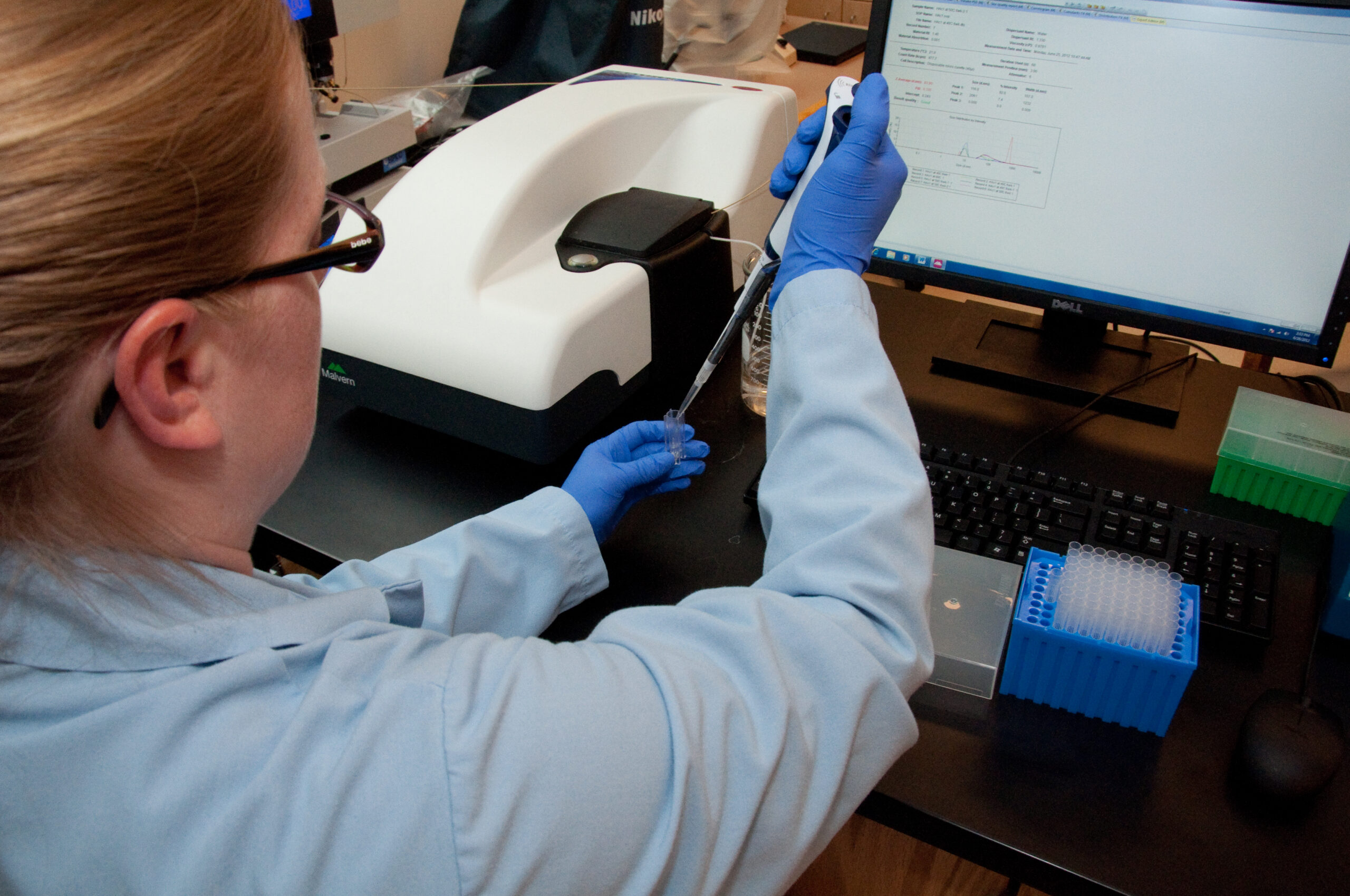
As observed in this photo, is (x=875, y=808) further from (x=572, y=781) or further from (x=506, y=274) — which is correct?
(x=506, y=274)

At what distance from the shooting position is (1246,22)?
808 millimetres

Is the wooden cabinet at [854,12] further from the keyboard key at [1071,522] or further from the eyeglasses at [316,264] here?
the eyeglasses at [316,264]

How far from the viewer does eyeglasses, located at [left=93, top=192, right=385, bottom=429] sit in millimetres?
416

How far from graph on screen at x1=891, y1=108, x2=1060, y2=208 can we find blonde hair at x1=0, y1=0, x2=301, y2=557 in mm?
711

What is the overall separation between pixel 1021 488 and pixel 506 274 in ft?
1.74

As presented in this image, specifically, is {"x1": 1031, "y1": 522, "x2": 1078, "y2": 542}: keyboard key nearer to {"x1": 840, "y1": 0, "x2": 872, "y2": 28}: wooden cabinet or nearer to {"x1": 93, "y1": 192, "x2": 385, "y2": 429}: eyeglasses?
{"x1": 93, "y1": 192, "x2": 385, "y2": 429}: eyeglasses

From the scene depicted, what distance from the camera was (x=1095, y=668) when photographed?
0.64 m

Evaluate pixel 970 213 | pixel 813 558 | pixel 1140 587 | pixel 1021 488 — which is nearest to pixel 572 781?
pixel 813 558

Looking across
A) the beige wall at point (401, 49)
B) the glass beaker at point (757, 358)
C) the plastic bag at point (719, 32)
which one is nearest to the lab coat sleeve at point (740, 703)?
the glass beaker at point (757, 358)

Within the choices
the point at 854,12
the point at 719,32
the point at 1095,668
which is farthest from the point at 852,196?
the point at 854,12

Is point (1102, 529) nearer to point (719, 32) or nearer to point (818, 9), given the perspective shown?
point (719, 32)

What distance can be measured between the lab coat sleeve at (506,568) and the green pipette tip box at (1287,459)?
599 mm

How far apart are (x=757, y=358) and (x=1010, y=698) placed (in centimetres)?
46

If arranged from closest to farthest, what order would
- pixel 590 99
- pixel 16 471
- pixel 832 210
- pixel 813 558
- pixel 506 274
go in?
pixel 16 471 < pixel 813 558 < pixel 832 210 < pixel 506 274 < pixel 590 99
